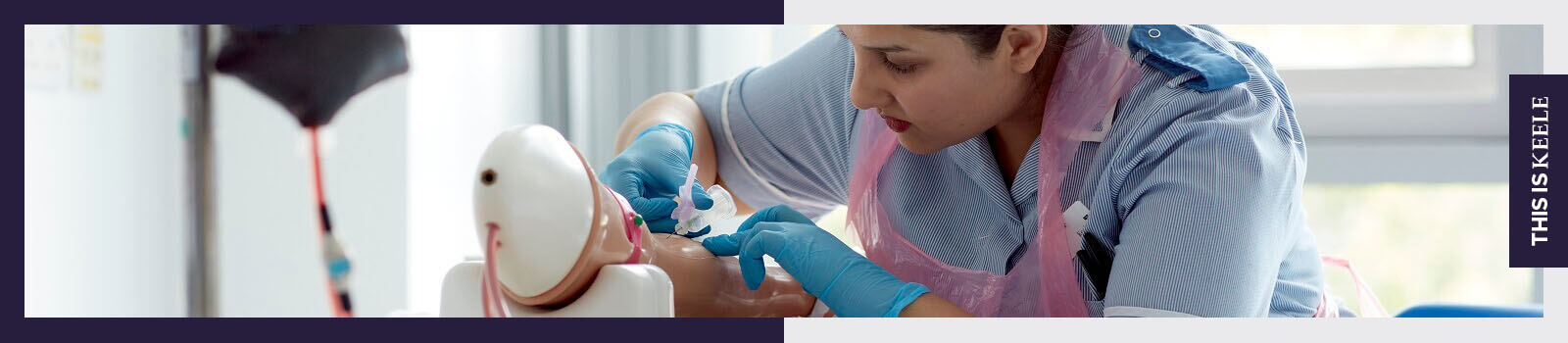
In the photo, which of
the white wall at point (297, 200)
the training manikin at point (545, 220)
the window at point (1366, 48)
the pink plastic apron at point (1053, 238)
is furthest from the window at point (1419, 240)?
the white wall at point (297, 200)

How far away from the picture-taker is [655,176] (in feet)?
3.08

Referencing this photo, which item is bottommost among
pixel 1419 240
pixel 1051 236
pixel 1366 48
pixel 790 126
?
pixel 1419 240

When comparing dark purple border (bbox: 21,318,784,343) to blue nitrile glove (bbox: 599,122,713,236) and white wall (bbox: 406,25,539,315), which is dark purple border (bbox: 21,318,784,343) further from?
blue nitrile glove (bbox: 599,122,713,236)

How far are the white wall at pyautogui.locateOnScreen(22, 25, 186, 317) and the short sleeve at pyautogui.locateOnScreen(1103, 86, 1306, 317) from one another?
63cm

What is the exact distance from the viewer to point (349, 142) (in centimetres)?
41

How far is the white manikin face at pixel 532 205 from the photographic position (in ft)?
1.70

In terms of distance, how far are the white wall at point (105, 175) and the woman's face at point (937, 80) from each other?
0.45m

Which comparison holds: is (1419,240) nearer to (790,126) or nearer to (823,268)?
(790,126)

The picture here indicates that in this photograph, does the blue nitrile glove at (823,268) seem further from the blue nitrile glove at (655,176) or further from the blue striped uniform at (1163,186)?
the blue striped uniform at (1163,186)

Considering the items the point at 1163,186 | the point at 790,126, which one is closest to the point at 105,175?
the point at 1163,186

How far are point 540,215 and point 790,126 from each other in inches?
27.3

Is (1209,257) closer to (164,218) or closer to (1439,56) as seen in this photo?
(164,218)
